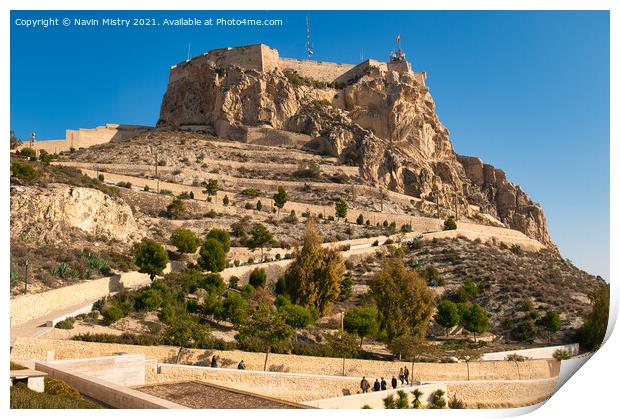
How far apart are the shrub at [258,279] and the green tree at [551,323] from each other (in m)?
11.1

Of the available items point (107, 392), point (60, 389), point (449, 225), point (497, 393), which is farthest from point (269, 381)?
point (449, 225)

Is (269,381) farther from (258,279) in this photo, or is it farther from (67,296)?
(258,279)

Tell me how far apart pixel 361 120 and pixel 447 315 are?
109ft

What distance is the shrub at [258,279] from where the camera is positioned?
26359mm

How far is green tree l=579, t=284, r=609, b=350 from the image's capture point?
66.8 ft

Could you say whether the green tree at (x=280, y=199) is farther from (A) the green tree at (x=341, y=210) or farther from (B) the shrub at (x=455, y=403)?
(B) the shrub at (x=455, y=403)

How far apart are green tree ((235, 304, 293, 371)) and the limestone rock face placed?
9965mm

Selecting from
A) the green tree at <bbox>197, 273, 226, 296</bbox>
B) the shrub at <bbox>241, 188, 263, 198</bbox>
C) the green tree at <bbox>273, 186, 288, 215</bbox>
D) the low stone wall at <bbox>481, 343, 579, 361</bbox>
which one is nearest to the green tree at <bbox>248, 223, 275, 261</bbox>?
the green tree at <bbox>197, 273, 226, 296</bbox>

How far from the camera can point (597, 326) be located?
835 inches

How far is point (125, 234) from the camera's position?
28.0m

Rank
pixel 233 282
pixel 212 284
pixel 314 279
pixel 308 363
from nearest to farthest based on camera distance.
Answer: pixel 308 363 < pixel 212 284 < pixel 314 279 < pixel 233 282

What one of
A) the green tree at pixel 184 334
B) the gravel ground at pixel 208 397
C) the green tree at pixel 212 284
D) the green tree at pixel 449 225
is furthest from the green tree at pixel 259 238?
the gravel ground at pixel 208 397
